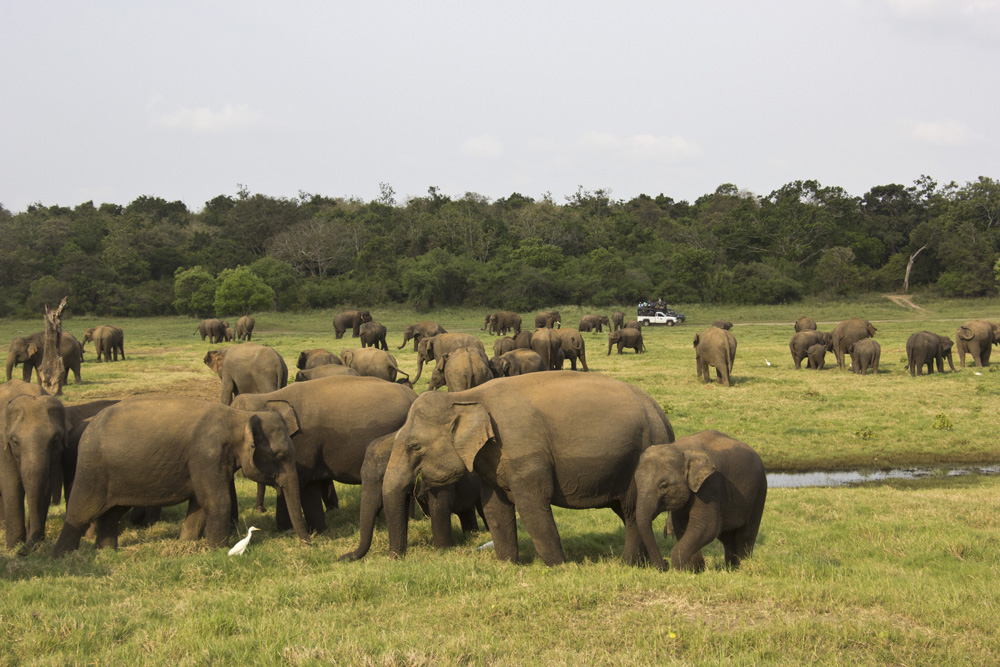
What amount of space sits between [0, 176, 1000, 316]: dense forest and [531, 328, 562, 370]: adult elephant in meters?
44.3

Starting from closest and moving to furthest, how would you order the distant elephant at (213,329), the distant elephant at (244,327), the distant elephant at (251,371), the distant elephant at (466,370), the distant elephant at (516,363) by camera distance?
the distant elephant at (251,371), the distant elephant at (466,370), the distant elephant at (516,363), the distant elephant at (213,329), the distant elephant at (244,327)

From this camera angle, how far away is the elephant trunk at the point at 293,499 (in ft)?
29.9

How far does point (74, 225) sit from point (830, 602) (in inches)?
3935

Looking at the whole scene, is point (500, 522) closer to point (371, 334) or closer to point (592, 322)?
point (371, 334)

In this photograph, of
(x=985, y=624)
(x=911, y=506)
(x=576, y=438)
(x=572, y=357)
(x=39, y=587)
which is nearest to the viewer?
(x=985, y=624)

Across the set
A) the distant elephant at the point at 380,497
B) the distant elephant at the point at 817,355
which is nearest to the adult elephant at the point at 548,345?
the distant elephant at the point at 817,355

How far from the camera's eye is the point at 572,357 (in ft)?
95.9

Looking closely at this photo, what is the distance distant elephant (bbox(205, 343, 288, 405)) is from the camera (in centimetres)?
1680

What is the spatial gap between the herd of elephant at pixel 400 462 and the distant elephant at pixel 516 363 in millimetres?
9507

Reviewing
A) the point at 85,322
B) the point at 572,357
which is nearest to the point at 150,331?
the point at 85,322

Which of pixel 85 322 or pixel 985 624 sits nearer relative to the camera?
pixel 985 624

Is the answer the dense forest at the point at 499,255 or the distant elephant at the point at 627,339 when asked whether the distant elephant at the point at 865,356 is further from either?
the dense forest at the point at 499,255

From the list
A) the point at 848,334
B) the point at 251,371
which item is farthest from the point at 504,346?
the point at 251,371

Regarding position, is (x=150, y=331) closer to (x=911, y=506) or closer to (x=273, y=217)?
(x=273, y=217)
